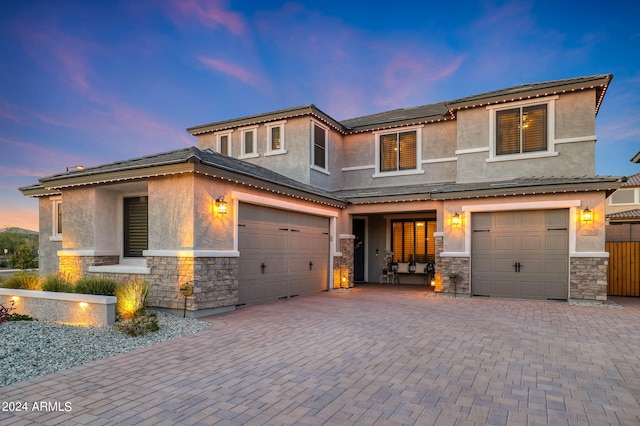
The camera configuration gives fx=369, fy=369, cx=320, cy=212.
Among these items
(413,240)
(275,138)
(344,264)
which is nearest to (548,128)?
(413,240)

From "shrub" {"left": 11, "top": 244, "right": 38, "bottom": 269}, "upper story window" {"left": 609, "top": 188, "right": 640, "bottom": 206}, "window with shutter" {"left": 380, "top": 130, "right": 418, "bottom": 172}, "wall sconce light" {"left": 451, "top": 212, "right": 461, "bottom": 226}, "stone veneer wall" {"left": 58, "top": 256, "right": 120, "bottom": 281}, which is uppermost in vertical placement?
"window with shutter" {"left": 380, "top": 130, "right": 418, "bottom": 172}

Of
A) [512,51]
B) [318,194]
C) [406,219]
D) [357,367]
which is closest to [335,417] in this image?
[357,367]

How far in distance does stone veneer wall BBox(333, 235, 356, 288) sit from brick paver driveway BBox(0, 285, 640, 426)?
5.95 m

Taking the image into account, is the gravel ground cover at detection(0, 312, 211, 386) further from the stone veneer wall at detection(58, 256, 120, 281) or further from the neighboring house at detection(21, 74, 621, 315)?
the stone veneer wall at detection(58, 256, 120, 281)

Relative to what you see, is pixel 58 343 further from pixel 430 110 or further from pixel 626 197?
pixel 626 197

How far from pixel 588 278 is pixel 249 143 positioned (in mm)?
12569

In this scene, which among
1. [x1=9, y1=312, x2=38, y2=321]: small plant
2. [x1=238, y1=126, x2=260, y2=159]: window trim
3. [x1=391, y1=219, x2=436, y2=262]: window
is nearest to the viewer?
[x1=9, y1=312, x2=38, y2=321]: small plant

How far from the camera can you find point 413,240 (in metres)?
16.5

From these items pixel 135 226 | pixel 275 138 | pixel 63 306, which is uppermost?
pixel 275 138

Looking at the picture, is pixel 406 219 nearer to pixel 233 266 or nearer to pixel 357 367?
pixel 233 266

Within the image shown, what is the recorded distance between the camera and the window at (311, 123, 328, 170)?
14125 mm

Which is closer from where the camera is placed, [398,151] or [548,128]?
[548,128]

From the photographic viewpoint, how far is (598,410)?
3.72 meters

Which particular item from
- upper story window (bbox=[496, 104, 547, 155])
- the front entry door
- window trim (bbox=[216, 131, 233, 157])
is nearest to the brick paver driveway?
upper story window (bbox=[496, 104, 547, 155])
